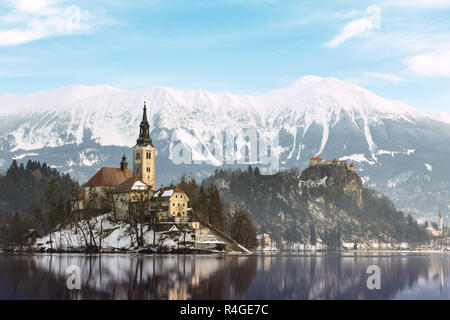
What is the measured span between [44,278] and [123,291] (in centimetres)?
2203

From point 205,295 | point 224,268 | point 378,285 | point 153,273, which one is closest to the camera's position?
point 205,295

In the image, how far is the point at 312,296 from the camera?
94188 millimetres

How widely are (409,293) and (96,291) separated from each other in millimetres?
44598

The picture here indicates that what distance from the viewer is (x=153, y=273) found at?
12275cm

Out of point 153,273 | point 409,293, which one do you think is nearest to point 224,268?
point 153,273

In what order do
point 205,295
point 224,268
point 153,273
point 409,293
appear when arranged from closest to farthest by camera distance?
point 205,295 → point 409,293 → point 153,273 → point 224,268

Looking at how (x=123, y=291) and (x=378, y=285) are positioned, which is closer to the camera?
(x=123, y=291)
